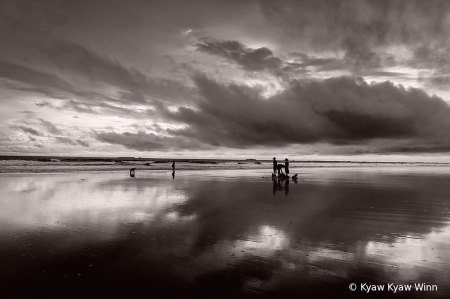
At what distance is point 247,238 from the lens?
33.3 ft

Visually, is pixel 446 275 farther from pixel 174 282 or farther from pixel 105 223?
pixel 105 223

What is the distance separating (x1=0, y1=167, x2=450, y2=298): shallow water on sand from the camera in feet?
21.3

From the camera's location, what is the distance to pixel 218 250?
8.84m

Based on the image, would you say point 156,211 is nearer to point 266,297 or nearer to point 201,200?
point 201,200

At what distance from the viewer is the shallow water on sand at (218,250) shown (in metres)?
6.50

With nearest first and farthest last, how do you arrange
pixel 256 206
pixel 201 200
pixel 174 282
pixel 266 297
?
pixel 266 297 < pixel 174 282 < pixel 256 206 < pixel 201 200

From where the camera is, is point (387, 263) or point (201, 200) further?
point (201, 200)

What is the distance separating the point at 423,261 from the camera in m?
8.02

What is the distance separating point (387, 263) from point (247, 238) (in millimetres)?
4161

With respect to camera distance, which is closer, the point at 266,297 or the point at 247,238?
the point at 266,297

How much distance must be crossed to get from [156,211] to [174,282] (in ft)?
28.6

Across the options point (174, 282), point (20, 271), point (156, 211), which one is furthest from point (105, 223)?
point (174, 282)

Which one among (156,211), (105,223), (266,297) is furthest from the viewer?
(156,211)

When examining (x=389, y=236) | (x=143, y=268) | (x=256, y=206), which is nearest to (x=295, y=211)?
(x=256, y=206)
